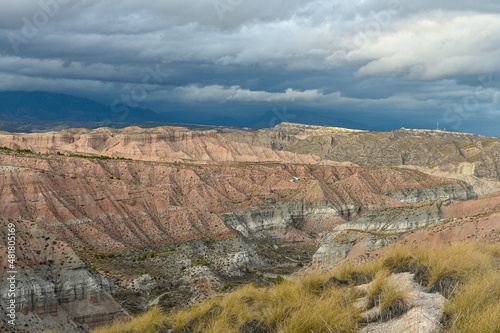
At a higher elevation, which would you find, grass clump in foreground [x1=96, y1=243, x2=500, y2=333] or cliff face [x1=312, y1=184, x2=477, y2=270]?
grass clump in foreground [x1=96, y1=243, x2=500, y2=333]

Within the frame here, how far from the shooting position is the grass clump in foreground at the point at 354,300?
10445mm

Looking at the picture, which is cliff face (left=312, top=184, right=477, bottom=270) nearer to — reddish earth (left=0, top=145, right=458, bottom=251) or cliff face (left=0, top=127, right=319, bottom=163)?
reddish earth (left=0, top=145, right=458, bottom=251)

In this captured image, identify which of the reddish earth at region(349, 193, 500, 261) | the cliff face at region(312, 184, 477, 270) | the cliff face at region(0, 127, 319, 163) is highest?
the cliff face at region(0, 127, 319, 163)

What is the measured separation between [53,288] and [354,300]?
84.4 feet

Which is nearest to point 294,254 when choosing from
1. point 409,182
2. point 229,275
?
point 229,275

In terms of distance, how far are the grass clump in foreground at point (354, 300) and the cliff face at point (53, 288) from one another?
1663 cm

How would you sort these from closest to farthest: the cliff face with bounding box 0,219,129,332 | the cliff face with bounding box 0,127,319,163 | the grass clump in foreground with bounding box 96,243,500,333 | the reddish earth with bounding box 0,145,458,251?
1. the grass clump in foreground with bounding box 96,243,500,333
2. the cliff face with bounding box 0,219,129,332
3. the reddish earth with bounding box 0,145,458,251
4. the cliff face with bounding box 0,127,319,163

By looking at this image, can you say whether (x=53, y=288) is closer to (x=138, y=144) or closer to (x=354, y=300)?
(x=354, y=300)

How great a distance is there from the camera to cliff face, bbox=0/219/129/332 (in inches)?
1136

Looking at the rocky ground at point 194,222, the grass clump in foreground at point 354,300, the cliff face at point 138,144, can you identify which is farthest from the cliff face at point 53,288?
the cliff face at point 138,144

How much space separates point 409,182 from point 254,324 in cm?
11808

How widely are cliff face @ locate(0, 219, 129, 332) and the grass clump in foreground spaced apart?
16626 millimetres

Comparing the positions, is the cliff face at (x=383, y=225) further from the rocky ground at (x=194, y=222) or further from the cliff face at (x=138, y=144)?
the cliff face at (x=138, y=144)

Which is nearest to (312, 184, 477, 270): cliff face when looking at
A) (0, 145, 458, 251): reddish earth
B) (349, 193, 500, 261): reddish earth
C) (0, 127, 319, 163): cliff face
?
(349, 193, 500, 261): reddish earth
